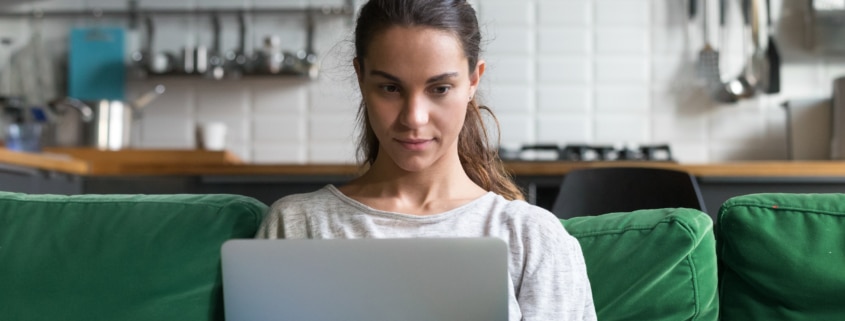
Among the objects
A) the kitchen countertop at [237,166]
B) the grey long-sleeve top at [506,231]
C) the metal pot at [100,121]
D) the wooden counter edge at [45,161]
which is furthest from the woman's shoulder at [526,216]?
the metal pot at [100,121]

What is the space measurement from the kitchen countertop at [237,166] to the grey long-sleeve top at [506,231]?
7.15ft

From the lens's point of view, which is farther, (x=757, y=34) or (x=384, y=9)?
(x=757, y=34)

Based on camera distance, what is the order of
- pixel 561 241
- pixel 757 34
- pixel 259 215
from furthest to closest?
pixel 757 34, pixel 259 215, pixel 561 241

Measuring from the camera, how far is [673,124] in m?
4.70

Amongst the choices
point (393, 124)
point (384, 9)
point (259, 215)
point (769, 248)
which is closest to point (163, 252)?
point (259, 215)

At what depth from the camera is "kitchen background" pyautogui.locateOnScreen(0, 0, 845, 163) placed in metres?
4.70

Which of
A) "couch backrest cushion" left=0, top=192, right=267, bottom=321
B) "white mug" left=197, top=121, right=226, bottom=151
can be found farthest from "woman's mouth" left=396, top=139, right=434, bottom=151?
"white mug" left=197, top=121, right=226, bottom=151

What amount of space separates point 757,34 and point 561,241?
3458 mm

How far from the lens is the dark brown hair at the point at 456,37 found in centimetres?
156

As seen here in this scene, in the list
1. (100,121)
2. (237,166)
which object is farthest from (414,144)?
Answer: (100,121)

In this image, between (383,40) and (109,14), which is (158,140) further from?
(383,40)

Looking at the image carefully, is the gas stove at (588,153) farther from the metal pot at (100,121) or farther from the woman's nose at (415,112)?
the woman's nose at (415,112)

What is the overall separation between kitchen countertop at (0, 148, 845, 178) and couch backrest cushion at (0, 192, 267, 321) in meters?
2.21

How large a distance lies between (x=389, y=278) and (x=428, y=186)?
0.47m
